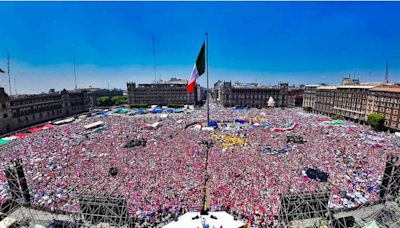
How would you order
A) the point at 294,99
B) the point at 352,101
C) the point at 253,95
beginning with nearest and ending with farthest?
the point at 352,101 < the point at 253,95 < the point at 294,99

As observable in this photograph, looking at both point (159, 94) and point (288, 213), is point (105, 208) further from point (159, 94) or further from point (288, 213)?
point (159, 94)

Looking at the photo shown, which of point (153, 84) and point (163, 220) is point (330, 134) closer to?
point (163, 220)

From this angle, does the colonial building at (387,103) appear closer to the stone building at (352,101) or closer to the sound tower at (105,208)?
the stone building at (352,101)

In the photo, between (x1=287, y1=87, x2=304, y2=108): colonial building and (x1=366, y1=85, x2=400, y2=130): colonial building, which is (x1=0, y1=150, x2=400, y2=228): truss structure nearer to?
(x1=366, y1=85, x2=400, y2=130): colonial building

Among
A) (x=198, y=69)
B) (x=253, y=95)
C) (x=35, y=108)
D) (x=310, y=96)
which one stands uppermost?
(x=198, y=69)

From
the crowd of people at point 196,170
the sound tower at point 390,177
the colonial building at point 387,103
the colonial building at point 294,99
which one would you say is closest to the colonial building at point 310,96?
the colonial building at point 294,99

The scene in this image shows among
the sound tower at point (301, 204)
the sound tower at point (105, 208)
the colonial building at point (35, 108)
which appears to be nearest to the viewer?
the sound tower at point (105, 208)

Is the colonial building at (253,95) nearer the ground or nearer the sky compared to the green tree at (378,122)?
nearer the sky

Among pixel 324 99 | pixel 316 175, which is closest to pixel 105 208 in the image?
pixel 316 175
